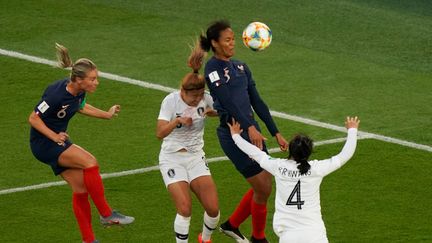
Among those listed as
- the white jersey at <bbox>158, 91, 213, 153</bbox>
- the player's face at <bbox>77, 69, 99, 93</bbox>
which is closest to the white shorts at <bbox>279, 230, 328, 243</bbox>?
the white jersey at <bbox>158, 91, 213, 153</bbox>

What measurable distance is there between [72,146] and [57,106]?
0.56 meters

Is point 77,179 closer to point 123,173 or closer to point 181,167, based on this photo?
point 181,167

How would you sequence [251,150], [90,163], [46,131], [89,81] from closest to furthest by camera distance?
[251,150]
[46,131]
[89,81]
[90,163]

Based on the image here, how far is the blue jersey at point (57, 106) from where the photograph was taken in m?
13.3

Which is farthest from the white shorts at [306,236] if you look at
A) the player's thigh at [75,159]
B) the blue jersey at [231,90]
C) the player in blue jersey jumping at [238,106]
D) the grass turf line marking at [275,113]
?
the grass turf line marking at [275,113]

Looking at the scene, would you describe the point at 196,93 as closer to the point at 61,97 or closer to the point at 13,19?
the point at 61,97

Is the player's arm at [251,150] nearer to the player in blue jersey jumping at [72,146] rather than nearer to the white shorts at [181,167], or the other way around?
the white shorts at [181,167]

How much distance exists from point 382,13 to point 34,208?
1013 cm

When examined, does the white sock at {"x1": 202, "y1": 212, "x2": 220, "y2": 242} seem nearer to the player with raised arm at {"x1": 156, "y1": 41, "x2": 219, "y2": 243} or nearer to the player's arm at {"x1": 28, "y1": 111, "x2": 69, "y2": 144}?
the player with raised arm at {"x1": 156, "y1": 41, "x2": 219, "y2": 243}

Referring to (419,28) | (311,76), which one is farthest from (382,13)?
(311,76)

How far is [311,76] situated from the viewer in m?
19.9

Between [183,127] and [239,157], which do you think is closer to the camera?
[183,127]

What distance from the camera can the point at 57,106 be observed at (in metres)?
13.3

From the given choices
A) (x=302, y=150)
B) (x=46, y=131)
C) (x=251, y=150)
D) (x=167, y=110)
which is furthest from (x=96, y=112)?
(x=302, y=150)
